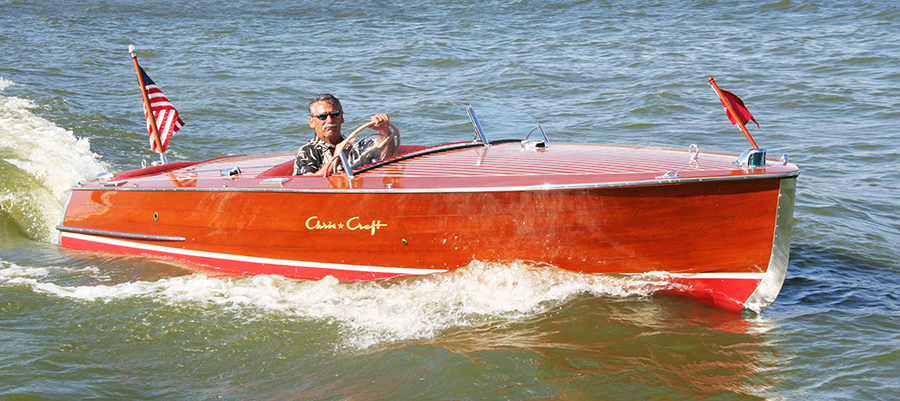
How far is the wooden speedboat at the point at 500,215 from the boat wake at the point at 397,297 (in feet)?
0.32

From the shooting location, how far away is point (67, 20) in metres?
17.3

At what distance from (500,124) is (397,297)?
1.81 metres

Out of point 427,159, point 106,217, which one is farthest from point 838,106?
point 106,217

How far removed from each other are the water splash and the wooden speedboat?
1.74m

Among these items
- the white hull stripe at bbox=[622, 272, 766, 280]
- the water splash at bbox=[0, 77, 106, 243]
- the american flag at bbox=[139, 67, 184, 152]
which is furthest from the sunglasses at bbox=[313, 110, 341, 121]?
the water splash at bbox=[0, 77, 106, 243]

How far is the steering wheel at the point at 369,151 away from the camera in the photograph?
4.92m

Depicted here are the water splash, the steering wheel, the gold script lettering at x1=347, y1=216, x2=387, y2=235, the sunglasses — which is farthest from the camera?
the water splash

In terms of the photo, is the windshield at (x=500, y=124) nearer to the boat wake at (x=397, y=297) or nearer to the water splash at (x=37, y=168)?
the boat wake at (x=397, y=297)

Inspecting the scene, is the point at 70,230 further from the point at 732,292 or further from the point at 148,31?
the point at 148,31

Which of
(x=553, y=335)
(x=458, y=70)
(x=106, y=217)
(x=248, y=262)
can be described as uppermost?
(x=458, y=70)

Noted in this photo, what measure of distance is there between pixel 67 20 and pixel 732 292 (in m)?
17.6

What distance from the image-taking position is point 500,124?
5.75 m

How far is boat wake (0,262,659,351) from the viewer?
433 cm

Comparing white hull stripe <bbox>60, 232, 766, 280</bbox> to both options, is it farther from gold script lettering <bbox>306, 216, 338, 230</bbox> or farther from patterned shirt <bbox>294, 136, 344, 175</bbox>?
patterned shirt <bbox>294, 136, 344, 175</bbox>
